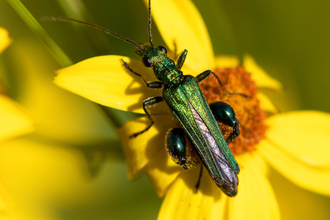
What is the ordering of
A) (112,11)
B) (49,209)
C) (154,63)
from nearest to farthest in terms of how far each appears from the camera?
(154,63) < (49,209) < (112,11)

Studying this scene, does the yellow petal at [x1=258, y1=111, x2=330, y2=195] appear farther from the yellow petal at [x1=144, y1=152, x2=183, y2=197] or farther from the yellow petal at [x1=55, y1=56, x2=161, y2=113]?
the yellow petal at [x1=55, y1=56, x2=161, y2=113]

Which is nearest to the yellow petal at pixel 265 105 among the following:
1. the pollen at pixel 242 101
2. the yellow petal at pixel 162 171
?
the pollen at pixel 242 101

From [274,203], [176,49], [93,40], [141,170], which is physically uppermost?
[93,40]

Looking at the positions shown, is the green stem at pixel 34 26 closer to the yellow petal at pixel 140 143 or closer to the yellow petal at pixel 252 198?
the yellow petal at pixel 140 143

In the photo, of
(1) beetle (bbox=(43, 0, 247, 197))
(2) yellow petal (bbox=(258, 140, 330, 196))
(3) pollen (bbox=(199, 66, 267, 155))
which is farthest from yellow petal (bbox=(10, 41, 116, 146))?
(2) yellow petal (bbox=(258, 140, 330, 196))

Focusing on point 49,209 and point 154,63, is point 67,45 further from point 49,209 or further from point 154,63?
point 49,209

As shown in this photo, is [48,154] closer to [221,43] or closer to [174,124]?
[174,124]

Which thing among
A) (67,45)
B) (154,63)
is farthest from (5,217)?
(154,63)

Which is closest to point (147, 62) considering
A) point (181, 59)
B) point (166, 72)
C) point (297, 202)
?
point (166, 72)
